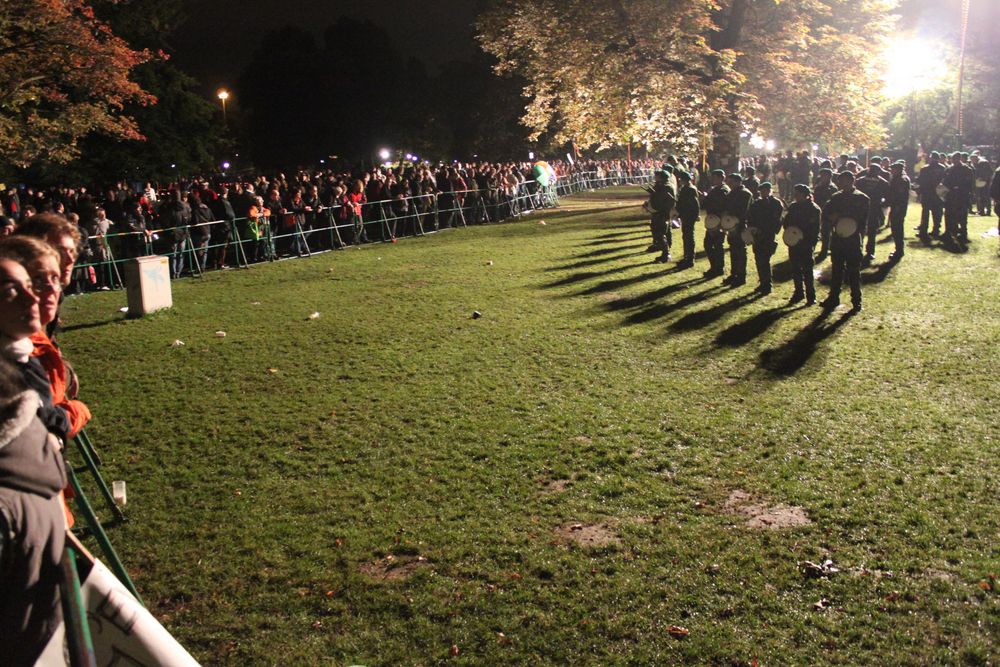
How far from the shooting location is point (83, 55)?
2322 cm

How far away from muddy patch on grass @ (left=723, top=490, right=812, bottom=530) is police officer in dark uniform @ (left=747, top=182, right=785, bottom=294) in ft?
30.3

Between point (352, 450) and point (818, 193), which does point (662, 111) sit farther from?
point (352, 450)

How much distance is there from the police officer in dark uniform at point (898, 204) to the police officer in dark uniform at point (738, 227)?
15.2 ft

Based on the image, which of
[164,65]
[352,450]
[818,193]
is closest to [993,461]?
[352,450]

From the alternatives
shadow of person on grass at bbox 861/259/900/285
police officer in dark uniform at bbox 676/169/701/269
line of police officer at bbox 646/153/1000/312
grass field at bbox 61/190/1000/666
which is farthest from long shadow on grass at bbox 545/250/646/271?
shadow of person on grass at bbox 861/259/900/285

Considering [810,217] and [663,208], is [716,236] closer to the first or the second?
→ [663,208]

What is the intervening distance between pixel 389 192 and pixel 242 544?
72.1 feet

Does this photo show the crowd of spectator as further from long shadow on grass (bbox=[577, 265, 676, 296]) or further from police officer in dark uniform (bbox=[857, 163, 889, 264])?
police officer in dark uniform (bbox=[857, 163, 889, 264])

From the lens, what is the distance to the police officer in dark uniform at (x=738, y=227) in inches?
616

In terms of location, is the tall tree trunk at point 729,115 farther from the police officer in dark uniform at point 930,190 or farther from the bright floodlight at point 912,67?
the police officer in dark uniform at point 930,190

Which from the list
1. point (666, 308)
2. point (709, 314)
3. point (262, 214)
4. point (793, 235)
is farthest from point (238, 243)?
point (793, 235)

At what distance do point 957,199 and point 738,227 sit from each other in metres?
8.19

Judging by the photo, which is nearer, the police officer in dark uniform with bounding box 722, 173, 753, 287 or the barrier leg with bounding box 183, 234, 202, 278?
the police officer in dark uniform with bounding box 722, 173, 753, 287

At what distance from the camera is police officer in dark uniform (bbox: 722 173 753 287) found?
15.6 m
